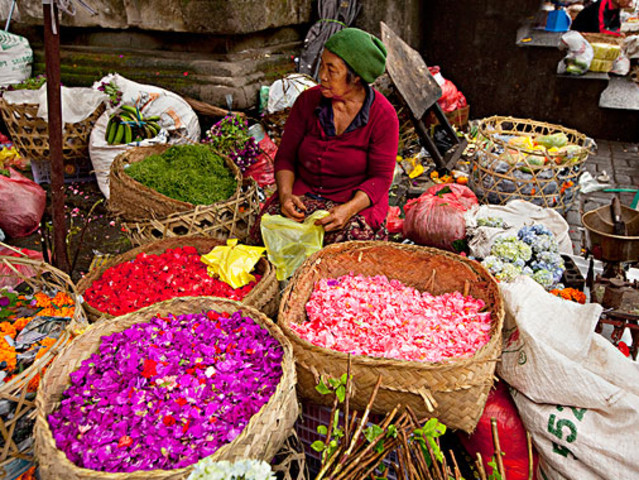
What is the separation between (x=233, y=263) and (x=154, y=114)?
8.48ft

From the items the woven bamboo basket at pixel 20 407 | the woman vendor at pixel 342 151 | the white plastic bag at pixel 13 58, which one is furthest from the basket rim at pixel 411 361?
the white plastic bag at pixel 13 58

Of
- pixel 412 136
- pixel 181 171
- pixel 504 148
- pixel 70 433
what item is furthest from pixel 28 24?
pixel 70 433

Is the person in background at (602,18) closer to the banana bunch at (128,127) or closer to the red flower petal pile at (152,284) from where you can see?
A: the banana bunch at (128,127)

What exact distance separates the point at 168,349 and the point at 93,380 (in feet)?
0.87

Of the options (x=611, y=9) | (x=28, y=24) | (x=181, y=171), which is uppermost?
(x=611, y=9)

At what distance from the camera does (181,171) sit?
323 cm

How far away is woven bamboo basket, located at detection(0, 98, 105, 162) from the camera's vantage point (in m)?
4.43

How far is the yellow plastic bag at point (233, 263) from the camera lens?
255 centimetres

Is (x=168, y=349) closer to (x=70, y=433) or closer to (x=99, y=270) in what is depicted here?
(x=70, y=433)

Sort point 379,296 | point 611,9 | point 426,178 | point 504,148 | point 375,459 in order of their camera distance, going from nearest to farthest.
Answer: point 375,459 < point 379,296 < point 504,148 < point 426,178 < point 611,9

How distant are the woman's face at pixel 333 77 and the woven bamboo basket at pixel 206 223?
2.64 ft

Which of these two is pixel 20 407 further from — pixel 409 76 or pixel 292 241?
pixel 409 76

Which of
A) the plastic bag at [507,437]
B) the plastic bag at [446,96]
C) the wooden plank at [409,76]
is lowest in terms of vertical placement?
the plastic bag at [507,437]

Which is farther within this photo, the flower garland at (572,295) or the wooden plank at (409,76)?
the wooden plank at (409,76)
